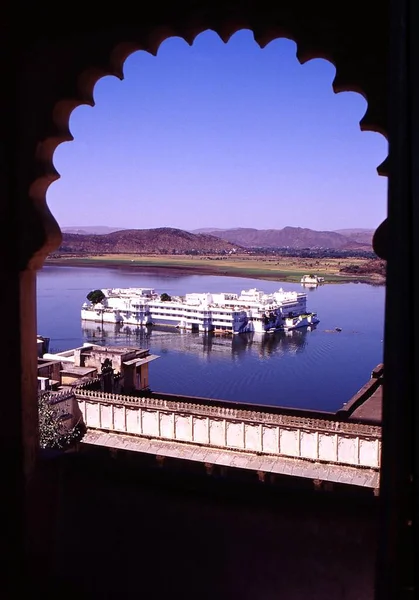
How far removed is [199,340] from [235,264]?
→ 131 ft

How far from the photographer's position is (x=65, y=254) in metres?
54.6

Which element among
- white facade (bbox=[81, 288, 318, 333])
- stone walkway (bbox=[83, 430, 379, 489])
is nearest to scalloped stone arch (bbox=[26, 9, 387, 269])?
stone walkway (bbox=[83, 430, 379, 489])

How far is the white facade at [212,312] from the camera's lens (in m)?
22.5

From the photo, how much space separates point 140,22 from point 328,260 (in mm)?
59688

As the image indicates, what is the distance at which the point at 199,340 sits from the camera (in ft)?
70.7

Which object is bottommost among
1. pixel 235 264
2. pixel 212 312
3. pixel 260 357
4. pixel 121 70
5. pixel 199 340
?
pixel 260 357

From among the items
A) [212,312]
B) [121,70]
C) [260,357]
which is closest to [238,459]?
[121,70]

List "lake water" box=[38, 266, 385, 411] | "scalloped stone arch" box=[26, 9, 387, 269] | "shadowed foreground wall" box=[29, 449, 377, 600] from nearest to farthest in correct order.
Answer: "scalloped stone arch" box=[26, 9, 387, 269] → "shadowed foreground wall" box=[29, 449, 377, 600] → "lake water" box=[38, 266, 385, 411]

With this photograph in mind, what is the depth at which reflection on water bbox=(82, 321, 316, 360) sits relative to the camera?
20.2m

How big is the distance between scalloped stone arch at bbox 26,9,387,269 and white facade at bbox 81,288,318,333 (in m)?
20.8
